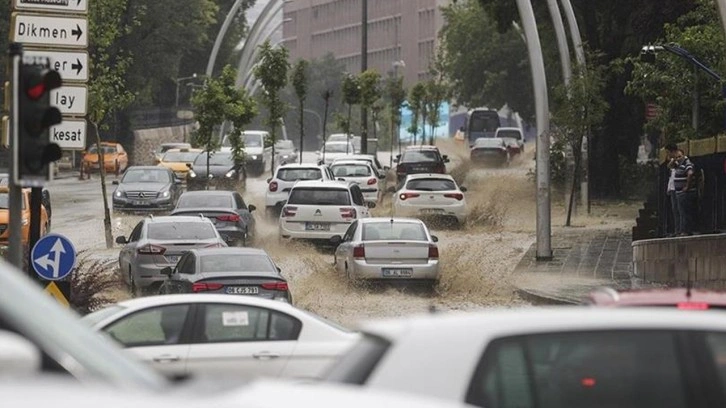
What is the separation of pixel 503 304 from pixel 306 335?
48.8 ft

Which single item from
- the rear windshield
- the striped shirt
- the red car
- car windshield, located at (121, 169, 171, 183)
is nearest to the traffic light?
the red car

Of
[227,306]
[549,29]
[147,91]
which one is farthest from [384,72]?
[227,306]

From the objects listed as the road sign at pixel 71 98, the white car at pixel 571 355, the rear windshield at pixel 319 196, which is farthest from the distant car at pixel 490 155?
the white car at pixel 571 355

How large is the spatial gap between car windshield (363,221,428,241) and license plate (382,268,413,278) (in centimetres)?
74

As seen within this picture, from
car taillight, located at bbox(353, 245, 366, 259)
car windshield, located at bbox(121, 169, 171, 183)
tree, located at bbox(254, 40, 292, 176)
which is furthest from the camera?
tree, located at bbox(254, 40, 292, 176)

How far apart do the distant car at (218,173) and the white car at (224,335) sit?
142 ft

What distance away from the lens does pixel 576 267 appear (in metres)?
34.8

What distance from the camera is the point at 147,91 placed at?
9962 cm

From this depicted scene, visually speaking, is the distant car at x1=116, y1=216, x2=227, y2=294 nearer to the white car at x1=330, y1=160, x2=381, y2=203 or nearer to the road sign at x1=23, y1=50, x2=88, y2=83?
the road sign at x1=23, y1=50, x2=88, y2=83

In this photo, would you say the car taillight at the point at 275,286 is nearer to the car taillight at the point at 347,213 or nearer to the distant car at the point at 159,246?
the distant car at the point at 159,246

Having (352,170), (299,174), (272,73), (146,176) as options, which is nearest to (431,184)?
(299,174)

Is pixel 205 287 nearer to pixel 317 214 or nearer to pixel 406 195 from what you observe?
pixel 317 214

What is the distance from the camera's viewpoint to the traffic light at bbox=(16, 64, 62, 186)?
1334 cm

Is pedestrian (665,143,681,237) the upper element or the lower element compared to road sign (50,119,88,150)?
lower
